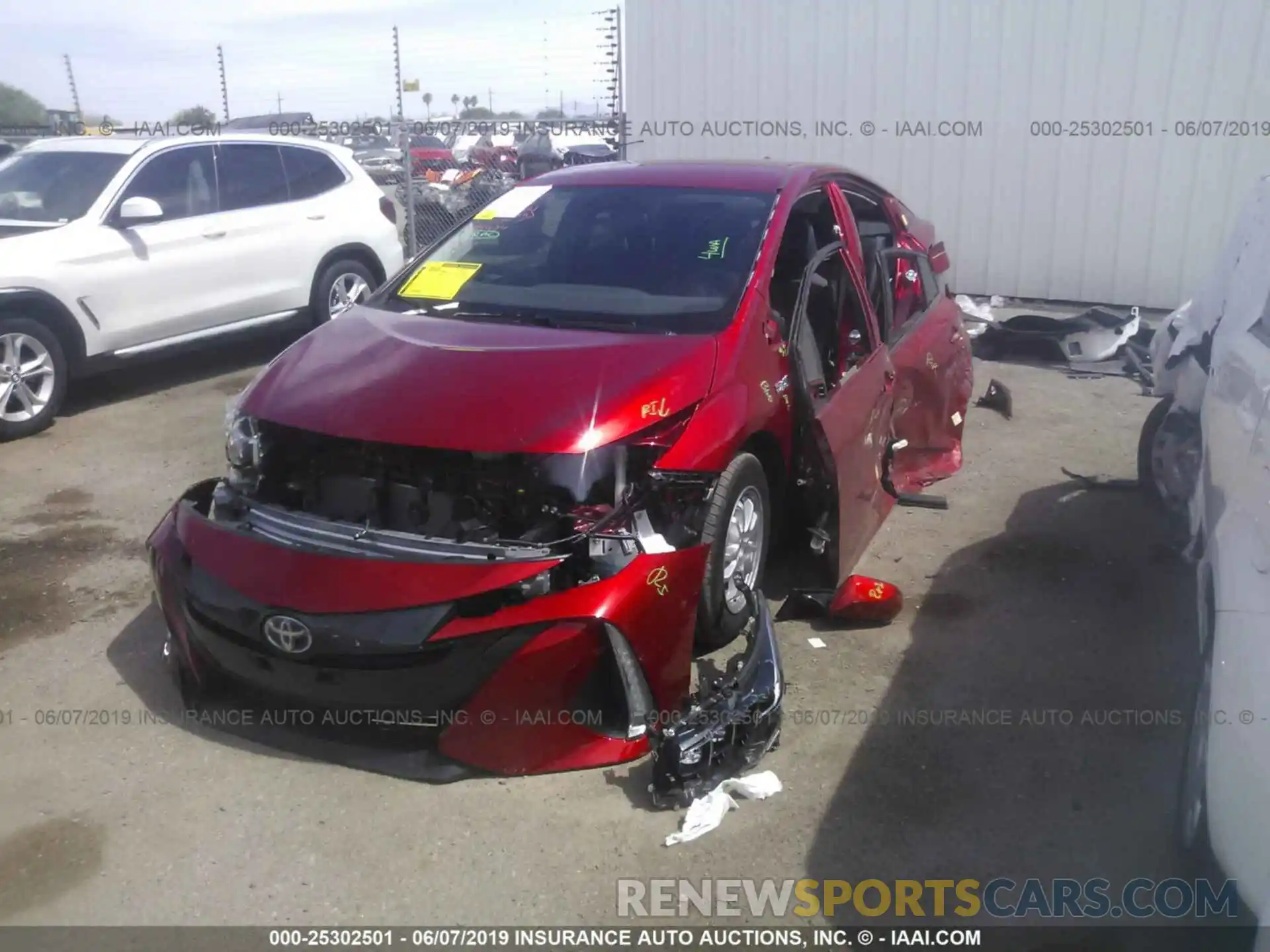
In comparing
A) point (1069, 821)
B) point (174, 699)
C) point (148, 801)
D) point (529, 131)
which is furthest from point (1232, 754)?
point (529, 131)

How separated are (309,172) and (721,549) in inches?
245

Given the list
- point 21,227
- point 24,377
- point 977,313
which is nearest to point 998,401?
point 977,313

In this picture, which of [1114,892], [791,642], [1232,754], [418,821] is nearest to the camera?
[1232,754]

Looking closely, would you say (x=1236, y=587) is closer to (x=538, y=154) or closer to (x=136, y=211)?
(x=136, y=211)

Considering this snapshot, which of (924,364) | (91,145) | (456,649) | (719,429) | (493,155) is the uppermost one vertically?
(91,145)

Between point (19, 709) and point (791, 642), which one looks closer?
point (19, 709)

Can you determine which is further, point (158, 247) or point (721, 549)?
point (158, 247)

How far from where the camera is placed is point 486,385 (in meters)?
3.54

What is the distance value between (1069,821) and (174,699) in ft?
9.53

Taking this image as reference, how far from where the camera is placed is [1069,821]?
3182 millimetres

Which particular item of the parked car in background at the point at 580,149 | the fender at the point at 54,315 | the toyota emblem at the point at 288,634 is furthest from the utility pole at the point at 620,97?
the toyota emblem at the point at 288,634

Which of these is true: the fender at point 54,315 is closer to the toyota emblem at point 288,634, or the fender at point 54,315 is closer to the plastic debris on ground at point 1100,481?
the toyota emblem at point 288,634

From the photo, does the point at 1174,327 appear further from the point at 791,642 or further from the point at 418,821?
the point at 418,821

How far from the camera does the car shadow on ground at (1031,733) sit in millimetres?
3006
